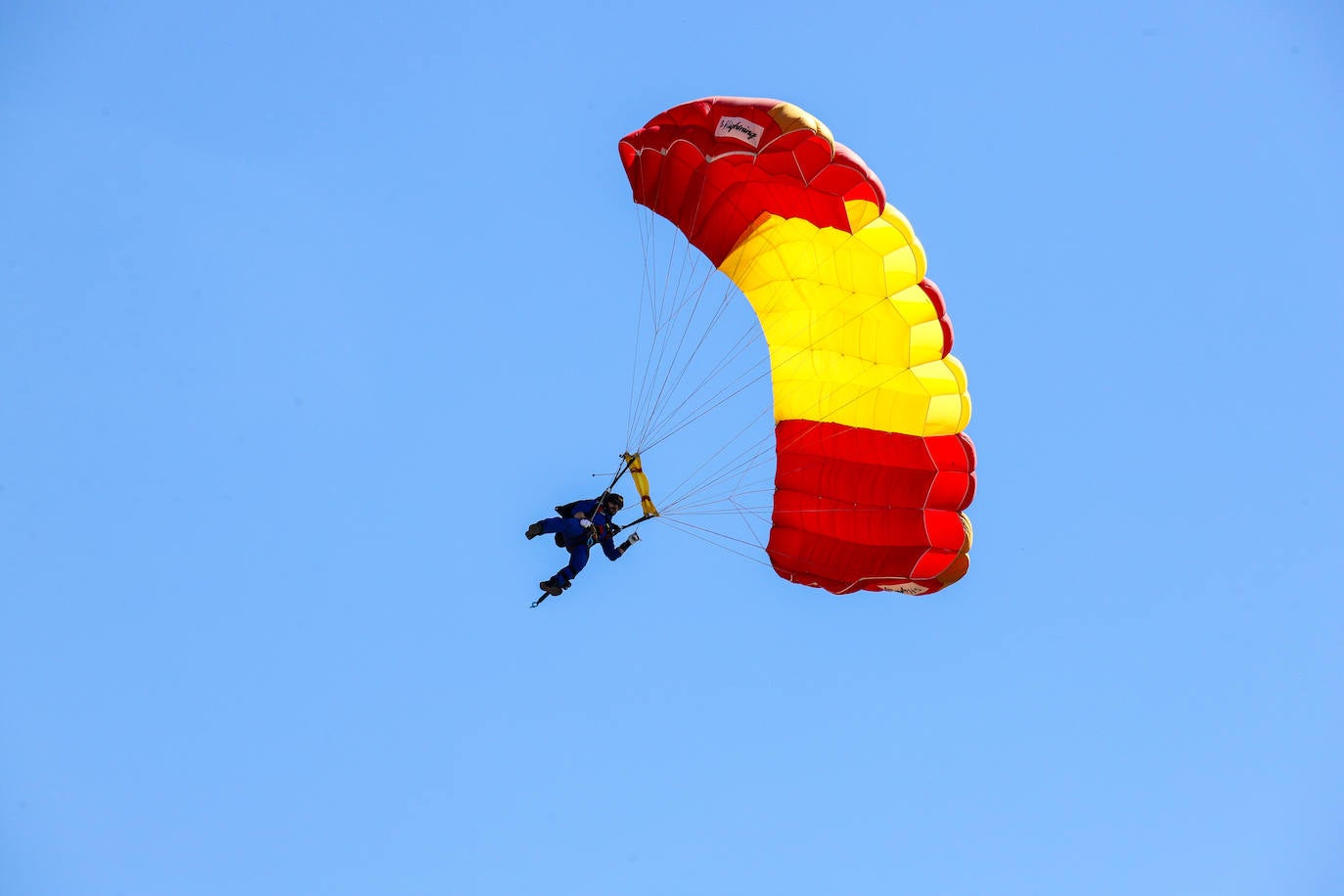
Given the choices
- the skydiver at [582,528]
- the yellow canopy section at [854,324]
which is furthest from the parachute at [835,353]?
the skydiver at [582,528]

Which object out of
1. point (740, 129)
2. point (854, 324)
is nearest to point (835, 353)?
point (854, 324)

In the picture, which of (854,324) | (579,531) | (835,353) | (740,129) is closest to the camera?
(740,129)

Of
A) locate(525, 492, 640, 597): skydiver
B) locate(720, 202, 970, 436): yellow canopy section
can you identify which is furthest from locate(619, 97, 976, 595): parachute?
locate(525, 492, 640, 597): skydiver

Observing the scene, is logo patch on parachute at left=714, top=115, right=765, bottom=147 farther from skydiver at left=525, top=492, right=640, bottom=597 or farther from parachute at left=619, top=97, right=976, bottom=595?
skydiver at left=525, top=492, right=640, bottom=597

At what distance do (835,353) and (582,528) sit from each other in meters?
3.58

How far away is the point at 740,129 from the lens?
45.4 ft

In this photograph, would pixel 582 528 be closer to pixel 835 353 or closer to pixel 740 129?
pixel 835 353

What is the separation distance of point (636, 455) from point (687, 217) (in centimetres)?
282

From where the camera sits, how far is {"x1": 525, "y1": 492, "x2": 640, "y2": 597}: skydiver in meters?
15.2

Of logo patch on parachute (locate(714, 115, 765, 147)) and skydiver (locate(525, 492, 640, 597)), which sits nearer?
logo patch on parachute (locate(714, 115, 765, 147))

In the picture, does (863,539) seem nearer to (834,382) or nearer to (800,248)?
(834,382)

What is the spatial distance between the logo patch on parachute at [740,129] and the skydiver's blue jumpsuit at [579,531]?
4.35m

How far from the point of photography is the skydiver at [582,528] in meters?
15.2

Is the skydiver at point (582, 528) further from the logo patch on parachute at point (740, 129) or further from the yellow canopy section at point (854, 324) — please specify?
the logo patch on parachute at point (740, 129)
